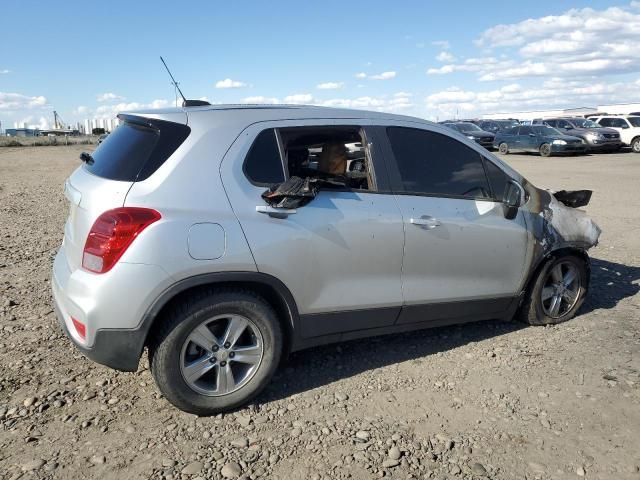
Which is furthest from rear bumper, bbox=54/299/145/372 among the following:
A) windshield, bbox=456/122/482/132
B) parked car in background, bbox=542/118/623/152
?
windshield, bbox=456/122/482/132

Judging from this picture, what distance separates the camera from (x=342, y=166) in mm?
3965

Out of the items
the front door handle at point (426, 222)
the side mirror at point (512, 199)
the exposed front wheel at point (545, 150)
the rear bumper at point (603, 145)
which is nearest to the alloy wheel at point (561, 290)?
the side mirror at point (512, 199)

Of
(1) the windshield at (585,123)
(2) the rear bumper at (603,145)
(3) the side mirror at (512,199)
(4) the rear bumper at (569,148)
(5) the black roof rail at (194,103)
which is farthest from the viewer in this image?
(1) the windshield at (585,123)

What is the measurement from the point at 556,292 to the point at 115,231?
12.0ft

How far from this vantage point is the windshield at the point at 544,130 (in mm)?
24969

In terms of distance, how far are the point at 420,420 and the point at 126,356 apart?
177 centimetres

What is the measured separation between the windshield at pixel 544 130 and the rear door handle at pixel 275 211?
24.7m

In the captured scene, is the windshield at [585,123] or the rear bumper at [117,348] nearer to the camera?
the rear bumper at [117,348]

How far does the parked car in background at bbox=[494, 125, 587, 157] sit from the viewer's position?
2428 centimetres

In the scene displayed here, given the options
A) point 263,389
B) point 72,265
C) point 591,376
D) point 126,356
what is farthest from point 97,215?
point 591,376

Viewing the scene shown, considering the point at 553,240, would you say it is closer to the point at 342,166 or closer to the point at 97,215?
the point at 342,166

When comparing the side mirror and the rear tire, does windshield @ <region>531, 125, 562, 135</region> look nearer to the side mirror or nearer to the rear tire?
the rear tire

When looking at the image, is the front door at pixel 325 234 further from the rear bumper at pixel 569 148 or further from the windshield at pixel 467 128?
the windshield at pixel 467 128

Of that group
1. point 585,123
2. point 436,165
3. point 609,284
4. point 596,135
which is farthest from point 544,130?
point 436,165
